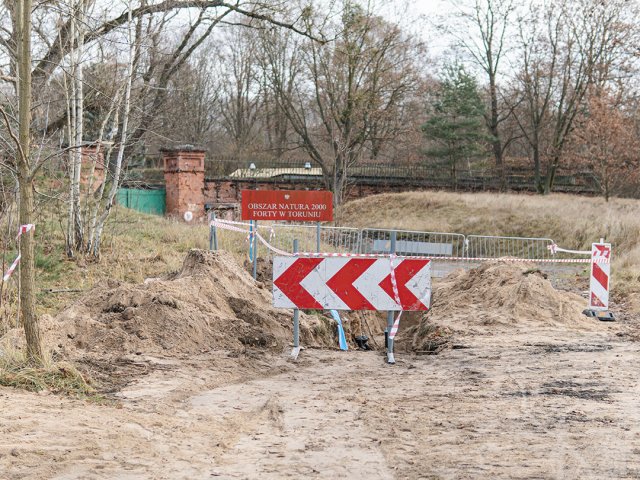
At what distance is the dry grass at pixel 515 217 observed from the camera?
25.3m

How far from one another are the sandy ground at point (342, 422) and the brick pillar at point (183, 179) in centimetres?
2234

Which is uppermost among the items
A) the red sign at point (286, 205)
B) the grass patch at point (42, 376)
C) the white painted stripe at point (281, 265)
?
the red sign at point (286, 205)

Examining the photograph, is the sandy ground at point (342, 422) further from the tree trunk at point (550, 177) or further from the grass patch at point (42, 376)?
the tree trunk at point (550, 177)

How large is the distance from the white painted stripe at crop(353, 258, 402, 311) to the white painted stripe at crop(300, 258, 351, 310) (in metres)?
0.29

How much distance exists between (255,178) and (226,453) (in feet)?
109

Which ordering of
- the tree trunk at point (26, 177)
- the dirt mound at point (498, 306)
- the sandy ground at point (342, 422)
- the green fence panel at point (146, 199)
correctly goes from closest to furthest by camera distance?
1. the sandy ground at point (342, 422)
2. the tree trunk at point (26, 177)
3. the dirt mound at point (498, 306)
4. the green fence panel at point (146, 199)

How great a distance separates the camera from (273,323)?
35.9 feet

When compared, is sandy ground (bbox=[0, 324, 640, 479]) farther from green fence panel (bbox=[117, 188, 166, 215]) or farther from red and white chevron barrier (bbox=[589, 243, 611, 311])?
green fence panel (bbox=[117, 188, 166, 215])

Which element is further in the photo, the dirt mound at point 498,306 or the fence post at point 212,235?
the fence post at point 212,235

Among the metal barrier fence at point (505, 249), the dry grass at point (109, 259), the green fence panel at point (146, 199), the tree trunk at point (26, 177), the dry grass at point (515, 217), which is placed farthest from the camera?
the green fence panel at point (146, 199)

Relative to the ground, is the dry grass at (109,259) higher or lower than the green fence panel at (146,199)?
lower

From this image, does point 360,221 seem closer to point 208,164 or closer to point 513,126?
point 208,164

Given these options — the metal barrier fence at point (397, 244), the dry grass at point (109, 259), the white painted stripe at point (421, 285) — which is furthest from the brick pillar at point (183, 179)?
the white painted stripe at point (421, 285)

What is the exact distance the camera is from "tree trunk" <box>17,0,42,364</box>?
6.94 m
